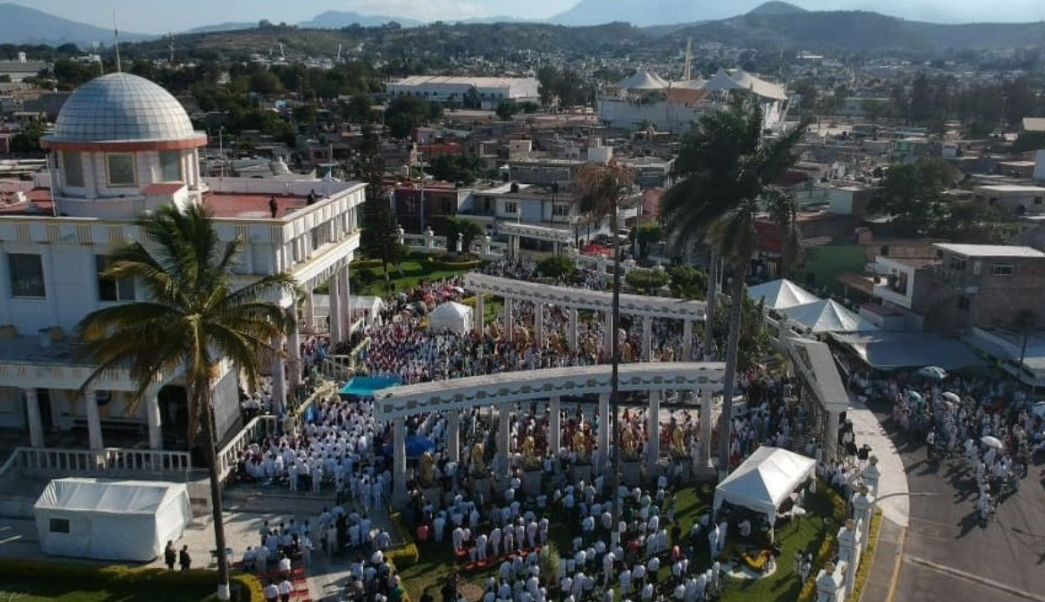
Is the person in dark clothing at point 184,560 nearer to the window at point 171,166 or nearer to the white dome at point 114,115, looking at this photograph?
the window at point 171,166

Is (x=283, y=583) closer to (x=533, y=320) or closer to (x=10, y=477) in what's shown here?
(x=10, y=477)

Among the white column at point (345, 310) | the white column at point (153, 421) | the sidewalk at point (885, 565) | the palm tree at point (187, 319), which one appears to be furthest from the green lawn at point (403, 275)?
the sidewalk at point (885, 565)

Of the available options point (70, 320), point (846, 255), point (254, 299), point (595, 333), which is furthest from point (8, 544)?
point (846, 255)

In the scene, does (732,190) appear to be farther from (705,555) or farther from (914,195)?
(914,195)

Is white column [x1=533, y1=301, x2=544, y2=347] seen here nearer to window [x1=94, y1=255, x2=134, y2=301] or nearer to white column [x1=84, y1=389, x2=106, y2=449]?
window [x1=94, y1=255, x2=134, y2=301]

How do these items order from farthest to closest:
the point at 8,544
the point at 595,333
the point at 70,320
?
the point at 595,333 < the point at 70,320 < the point at 8,544

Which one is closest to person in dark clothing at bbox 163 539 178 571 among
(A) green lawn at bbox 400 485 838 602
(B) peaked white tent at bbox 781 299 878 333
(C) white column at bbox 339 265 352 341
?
(A) green lawn at bbox 400 485 838 602

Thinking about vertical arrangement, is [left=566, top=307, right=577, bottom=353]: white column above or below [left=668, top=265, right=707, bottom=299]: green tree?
below
